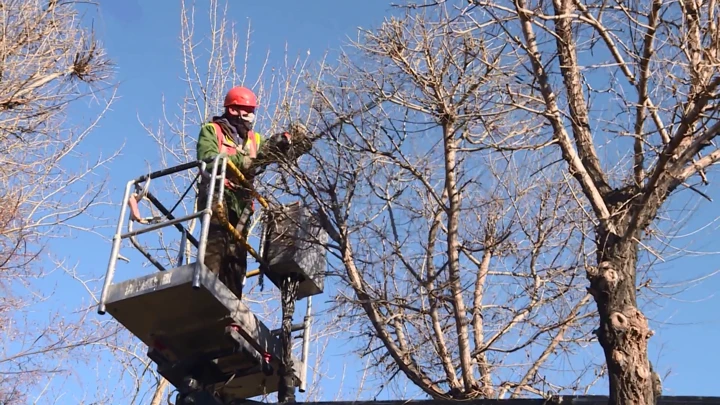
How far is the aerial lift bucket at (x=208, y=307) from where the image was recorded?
718 cm

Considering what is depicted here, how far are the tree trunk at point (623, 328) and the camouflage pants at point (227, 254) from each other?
11.2 feet

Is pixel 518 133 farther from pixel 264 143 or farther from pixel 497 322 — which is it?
pixel 264 143

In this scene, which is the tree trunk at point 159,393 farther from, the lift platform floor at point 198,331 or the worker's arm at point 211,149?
the worker's arm at point 211,149

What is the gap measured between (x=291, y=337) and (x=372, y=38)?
2722 millimetres

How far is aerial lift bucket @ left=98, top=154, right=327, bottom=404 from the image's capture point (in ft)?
23.6

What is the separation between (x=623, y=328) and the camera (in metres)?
5.66

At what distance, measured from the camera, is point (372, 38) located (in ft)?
26.0

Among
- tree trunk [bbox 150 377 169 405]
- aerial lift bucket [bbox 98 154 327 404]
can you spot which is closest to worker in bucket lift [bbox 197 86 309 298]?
aerial lift bucket [bbox 98 154 327 404]

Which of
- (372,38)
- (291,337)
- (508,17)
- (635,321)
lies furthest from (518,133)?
(291,337)

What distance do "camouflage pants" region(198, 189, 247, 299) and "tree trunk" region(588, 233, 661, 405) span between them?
11.2 feet

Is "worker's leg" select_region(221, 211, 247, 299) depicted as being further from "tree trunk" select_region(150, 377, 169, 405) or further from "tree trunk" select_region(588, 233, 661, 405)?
"tree trunk" select_region(150, 377, 169, 405)

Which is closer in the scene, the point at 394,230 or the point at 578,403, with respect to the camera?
the point at 578,403

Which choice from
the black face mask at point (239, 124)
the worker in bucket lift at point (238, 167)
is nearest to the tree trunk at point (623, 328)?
the worker in bucket lift at point (238, 167)

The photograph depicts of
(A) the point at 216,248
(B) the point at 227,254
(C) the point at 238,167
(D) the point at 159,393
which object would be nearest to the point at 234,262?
(B) the point at 227,254
